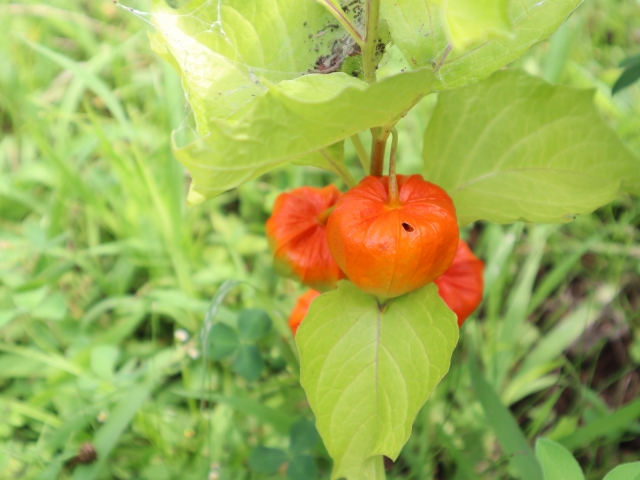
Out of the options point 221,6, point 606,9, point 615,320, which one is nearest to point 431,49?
point 221,6

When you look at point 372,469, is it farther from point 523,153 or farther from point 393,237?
point 523,153

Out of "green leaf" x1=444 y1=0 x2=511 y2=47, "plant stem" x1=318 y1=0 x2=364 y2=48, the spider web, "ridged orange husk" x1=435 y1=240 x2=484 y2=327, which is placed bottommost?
"ridged orange husk" x1=435 y1=240 x2=484 y2=327

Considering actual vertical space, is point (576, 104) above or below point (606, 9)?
above

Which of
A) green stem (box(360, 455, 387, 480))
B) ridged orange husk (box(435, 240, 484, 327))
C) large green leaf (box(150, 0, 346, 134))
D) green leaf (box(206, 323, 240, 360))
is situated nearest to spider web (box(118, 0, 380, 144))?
large green leaf (box(150, 0, 346, 134))

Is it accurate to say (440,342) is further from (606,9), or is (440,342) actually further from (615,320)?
(606,9)

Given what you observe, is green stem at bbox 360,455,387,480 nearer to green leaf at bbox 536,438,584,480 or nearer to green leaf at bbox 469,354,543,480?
green leaf at bbox 536,438,584,480

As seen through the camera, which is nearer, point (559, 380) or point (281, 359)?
point (281, 359)
